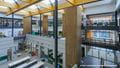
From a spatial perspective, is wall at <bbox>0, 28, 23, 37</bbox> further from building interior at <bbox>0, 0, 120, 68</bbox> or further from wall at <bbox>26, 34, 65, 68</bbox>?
wall at <bbox>26, 34, 65, 68</bbox>

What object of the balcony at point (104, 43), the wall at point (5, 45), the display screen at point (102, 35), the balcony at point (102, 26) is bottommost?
A: the wall at point (5, 45)

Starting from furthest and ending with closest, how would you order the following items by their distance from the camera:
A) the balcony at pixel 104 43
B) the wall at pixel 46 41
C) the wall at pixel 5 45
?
the wall at pixel 5 45 < the wall at pixel 46 41 < the balcony at pixel 104 43

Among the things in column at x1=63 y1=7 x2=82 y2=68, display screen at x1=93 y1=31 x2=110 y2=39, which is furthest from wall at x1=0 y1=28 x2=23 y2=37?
display screen at x1=93 y1=31 x2=110 y2=39

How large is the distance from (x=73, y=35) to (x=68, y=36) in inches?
24.7

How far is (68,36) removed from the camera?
10.9 m

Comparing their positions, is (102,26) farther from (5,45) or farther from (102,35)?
(5,45)

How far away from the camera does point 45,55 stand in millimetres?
18062

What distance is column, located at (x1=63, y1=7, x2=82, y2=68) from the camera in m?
10.3

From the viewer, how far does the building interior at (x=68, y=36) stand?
32.8 ft

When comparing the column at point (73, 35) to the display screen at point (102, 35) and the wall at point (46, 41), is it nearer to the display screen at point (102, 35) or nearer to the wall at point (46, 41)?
the wall at point (46, 41)

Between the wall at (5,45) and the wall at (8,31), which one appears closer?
the wall at (5,45)

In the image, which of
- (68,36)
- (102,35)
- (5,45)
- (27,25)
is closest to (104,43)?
(68,36)

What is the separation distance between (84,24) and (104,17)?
239 inches

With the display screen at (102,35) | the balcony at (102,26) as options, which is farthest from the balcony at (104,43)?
the display screen at (102,35)
